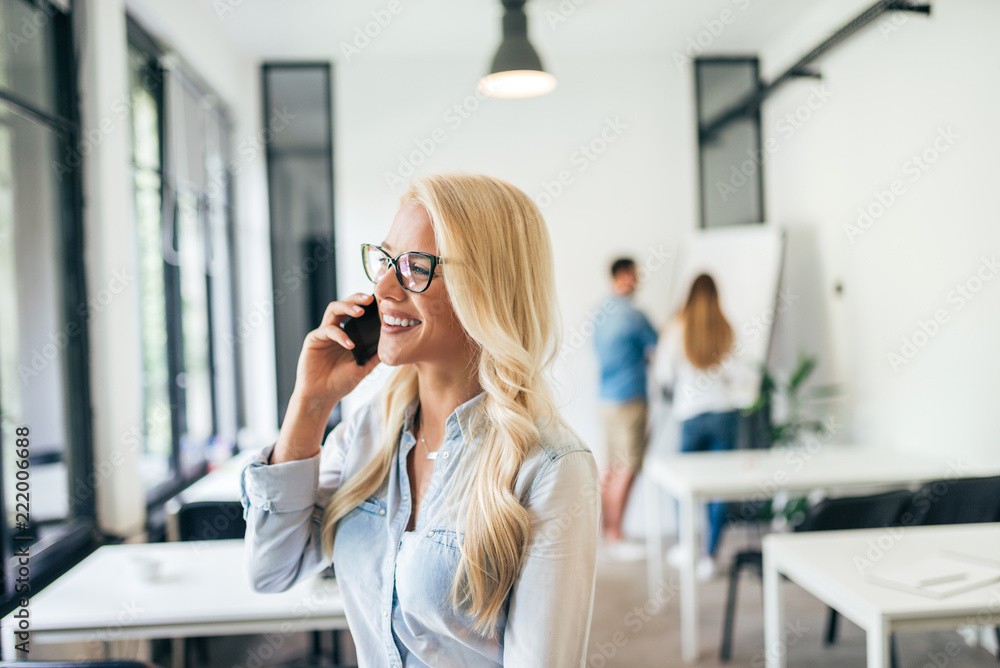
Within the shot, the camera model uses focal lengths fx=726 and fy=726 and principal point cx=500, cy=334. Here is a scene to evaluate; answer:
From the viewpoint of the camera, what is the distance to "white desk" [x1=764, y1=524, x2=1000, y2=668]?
1.73 meters

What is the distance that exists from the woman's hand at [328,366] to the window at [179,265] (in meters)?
2.79

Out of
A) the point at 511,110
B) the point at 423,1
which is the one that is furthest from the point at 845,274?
the point at 423,1

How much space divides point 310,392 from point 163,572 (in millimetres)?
1437

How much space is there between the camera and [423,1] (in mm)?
4387

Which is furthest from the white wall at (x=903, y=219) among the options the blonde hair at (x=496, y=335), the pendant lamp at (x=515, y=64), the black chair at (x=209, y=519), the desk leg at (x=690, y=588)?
the black chair at (x=209, y=519)

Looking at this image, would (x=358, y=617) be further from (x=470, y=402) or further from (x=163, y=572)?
(x=163, y=572)

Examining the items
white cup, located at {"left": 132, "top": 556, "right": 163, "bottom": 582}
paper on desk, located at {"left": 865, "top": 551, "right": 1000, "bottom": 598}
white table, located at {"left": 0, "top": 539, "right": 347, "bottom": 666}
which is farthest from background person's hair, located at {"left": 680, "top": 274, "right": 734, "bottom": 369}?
white cup, located at {"left": 132, "top": 556, "right": 163, "bottom": 582}

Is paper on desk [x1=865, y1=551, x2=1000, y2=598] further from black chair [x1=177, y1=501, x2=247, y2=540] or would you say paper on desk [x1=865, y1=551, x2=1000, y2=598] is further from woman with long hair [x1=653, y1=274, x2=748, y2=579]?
woman with long hair [x1=653, y1=274, x2=748, y2=579]

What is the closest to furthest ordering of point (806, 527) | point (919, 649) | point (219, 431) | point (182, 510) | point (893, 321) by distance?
1. point (182, 510)
2. point (806, 527)
3. point (919, 649)
4. point (893, 321)
5. point (219, 431)

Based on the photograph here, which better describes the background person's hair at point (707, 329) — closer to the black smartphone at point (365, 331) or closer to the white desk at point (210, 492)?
the white desk at point (210, 492)

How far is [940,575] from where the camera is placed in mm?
1893

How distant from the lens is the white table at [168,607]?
1.88 m

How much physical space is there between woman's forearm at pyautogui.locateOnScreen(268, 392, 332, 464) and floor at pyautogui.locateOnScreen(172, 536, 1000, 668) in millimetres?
2180

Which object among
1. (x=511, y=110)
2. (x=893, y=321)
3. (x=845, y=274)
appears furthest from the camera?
(x=511, y=110)
